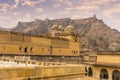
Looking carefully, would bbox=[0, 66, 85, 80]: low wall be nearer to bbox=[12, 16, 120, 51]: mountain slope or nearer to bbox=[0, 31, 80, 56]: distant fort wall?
bbox=[0, 31, 80, 56]: distant fort wall

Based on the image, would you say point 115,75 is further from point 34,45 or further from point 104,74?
point 34,45

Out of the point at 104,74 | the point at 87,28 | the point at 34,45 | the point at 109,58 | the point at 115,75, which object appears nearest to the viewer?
the point at 115,75

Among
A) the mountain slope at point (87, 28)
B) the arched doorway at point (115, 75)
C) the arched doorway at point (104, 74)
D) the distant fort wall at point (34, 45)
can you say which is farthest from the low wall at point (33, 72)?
the mountain slope at point (87, 28)

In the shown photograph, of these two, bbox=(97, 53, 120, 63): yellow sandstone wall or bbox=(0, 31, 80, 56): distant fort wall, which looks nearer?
bbox=(0, 31, 80, 56): distant fort wall

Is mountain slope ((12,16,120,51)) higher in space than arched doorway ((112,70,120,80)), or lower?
higher

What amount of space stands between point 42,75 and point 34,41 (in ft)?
89.9

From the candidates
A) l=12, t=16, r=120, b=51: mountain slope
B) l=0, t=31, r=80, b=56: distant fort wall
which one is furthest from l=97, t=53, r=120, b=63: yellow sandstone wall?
l=12, t=16, r=120, b=51: mountain slope

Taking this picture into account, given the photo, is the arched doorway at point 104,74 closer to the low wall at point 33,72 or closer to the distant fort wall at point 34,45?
the distant fort wall at point 34,45

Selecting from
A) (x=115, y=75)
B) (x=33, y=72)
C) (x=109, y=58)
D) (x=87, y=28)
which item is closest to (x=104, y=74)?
(x=115, y=75)

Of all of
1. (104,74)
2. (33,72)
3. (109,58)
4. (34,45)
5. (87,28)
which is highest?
(87,28)

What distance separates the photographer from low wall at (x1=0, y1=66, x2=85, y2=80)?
9.75 m

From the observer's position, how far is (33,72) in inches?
428

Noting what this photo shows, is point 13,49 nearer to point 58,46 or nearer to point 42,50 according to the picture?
point 42,50

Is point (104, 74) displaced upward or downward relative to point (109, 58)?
downward
